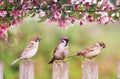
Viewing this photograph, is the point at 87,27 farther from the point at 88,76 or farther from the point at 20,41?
the point at 88,76

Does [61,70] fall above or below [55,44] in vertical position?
above

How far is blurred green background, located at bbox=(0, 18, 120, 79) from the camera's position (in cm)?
914

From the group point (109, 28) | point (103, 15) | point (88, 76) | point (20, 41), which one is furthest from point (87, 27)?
point (88, 76)

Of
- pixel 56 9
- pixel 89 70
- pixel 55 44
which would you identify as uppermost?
pixel 56 9

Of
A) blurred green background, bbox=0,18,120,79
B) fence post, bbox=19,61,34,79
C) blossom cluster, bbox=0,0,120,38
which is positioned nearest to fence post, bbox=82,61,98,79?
fence post, bbox=19,61,34,79

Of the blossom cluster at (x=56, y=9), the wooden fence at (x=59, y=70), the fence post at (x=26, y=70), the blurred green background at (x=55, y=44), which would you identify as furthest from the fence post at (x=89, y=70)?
the blurred green background at (x=55, y=44)

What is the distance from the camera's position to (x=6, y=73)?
29.6 feet

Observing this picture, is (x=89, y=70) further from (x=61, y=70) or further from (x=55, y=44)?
(x=55, y=44)

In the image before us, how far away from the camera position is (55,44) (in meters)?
9.48

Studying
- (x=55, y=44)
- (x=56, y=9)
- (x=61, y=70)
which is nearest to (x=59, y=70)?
(x=61, y=70)

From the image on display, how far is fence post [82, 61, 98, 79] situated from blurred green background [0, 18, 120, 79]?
3453 millimetres

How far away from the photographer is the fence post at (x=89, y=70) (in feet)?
17.6

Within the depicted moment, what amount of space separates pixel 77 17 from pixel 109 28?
382 cm

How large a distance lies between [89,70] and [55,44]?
4123 millimetres
